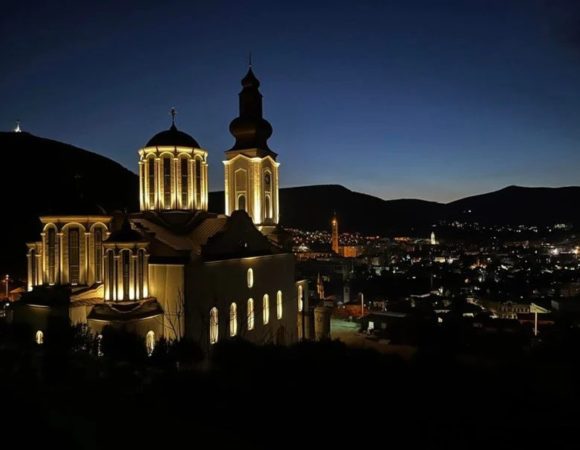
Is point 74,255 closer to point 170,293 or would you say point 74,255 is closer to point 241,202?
point 170,293

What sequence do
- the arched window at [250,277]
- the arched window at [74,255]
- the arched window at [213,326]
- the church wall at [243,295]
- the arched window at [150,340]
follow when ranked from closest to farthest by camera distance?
the arched window at [150,340] → the church wall at [243,295] → the arched window at [213,326] → the arched window at [74,255] → the arched window at [250,277]

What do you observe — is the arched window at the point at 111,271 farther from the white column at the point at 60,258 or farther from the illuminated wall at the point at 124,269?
the white column at the point at 60,258

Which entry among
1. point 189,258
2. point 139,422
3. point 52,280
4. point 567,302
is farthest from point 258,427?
point 567,302

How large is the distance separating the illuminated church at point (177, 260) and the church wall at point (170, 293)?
0.04 metres

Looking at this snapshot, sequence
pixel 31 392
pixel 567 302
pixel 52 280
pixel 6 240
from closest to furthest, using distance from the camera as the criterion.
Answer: pixel 31 392 < pixel 52 280 < pixel 567 302 < pixel 6 240

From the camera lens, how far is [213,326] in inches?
796

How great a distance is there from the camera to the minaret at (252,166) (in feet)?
86.3

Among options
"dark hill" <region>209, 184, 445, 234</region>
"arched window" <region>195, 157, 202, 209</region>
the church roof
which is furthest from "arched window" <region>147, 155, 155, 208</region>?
"dark hill" <region>209, 184, 445, 234</region>

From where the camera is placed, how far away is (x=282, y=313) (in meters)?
25.2

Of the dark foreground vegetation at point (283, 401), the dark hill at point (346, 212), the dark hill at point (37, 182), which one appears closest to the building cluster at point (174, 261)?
the dark foreground vegetation at point (283, 401)

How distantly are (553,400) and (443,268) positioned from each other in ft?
262

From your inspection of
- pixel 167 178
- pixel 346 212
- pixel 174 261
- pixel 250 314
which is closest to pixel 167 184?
pixel 167 178

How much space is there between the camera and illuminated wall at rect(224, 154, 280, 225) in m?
26.2

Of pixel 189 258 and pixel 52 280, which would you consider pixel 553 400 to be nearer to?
pixel 189 258
